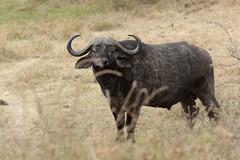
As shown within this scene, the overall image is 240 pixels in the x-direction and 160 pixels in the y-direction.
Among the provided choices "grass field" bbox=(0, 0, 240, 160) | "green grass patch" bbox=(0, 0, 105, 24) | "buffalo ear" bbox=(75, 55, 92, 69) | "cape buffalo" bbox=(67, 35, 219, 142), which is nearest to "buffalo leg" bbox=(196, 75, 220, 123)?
"cape buffalo" bbox=(67, 35, 219, 142)

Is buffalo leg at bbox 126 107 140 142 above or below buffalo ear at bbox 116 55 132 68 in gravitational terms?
below

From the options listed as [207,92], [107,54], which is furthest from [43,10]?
[107,54]

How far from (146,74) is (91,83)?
396 cm

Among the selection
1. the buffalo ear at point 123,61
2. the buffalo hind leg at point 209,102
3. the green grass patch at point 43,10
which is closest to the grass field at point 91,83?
the green grass patch at point 43,10

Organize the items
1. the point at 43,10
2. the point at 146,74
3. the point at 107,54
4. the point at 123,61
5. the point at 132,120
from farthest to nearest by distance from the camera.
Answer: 1. the point at 43,10
2. the point at 146,74
3. the point at 123,61
4. the point at 132,120
5. the point at 107,54

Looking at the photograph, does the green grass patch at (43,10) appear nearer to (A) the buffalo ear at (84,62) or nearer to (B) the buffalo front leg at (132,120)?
(A) the buffalo ear at (84,62)

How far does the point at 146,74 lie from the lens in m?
6.66

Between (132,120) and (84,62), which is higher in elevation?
(84,62)

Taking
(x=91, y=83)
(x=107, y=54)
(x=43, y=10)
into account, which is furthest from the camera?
(x=43, y=10)

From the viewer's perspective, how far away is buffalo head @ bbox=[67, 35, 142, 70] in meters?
6.08

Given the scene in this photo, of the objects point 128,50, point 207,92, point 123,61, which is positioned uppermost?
point 128,50

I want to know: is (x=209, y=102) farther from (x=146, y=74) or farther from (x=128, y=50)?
(x=128, y=50)

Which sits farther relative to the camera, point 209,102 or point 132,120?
point 209,102

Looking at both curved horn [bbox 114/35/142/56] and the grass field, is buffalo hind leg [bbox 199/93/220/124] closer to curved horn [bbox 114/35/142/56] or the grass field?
the grass field
